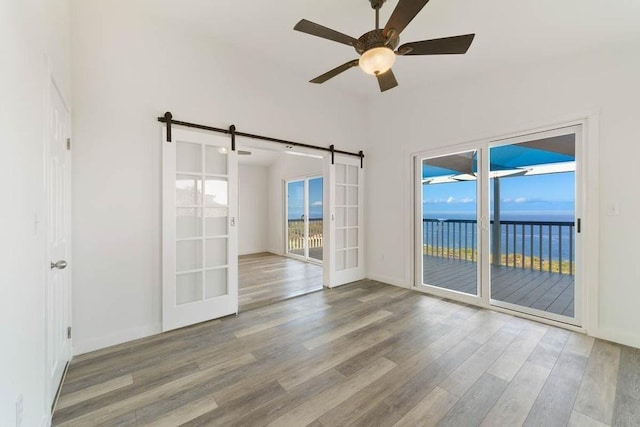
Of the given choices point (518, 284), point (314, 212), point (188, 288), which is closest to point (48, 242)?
point (188, 288)

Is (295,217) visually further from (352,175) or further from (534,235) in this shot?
(534,235)

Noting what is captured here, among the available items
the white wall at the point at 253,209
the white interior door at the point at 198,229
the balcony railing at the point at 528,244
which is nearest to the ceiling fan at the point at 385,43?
the white interior door at the point at 198,229

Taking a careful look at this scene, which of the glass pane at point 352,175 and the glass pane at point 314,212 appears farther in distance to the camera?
the glass pane at point 314,212

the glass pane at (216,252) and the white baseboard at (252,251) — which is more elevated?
the glass pane at (216,252)

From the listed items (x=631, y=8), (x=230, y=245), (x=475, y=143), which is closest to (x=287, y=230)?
(x=230, y=245)

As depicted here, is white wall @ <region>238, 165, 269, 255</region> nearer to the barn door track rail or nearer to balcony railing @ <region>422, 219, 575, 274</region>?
the barn door track rail

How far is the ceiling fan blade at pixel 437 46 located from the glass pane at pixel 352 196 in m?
2.62

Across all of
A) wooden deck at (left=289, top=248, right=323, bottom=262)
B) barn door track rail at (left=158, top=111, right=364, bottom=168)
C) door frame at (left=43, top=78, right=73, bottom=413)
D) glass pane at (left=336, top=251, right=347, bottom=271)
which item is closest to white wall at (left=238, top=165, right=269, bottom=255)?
wooden deck at (left=289, top=248, right=323, bottom=262)

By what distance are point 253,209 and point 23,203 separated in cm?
631

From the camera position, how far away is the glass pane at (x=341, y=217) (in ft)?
14.2

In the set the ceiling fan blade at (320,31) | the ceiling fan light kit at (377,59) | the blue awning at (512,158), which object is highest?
the ceiling fan blade at (320,31)

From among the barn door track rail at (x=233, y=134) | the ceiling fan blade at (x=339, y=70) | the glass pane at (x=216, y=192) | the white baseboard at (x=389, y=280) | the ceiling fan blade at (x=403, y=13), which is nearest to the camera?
the ceiling fan blade at (x=403, y=13)

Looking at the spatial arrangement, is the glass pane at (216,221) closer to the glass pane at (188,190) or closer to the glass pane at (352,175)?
the glass pane at (188,190)

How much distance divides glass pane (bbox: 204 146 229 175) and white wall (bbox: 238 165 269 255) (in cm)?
428
